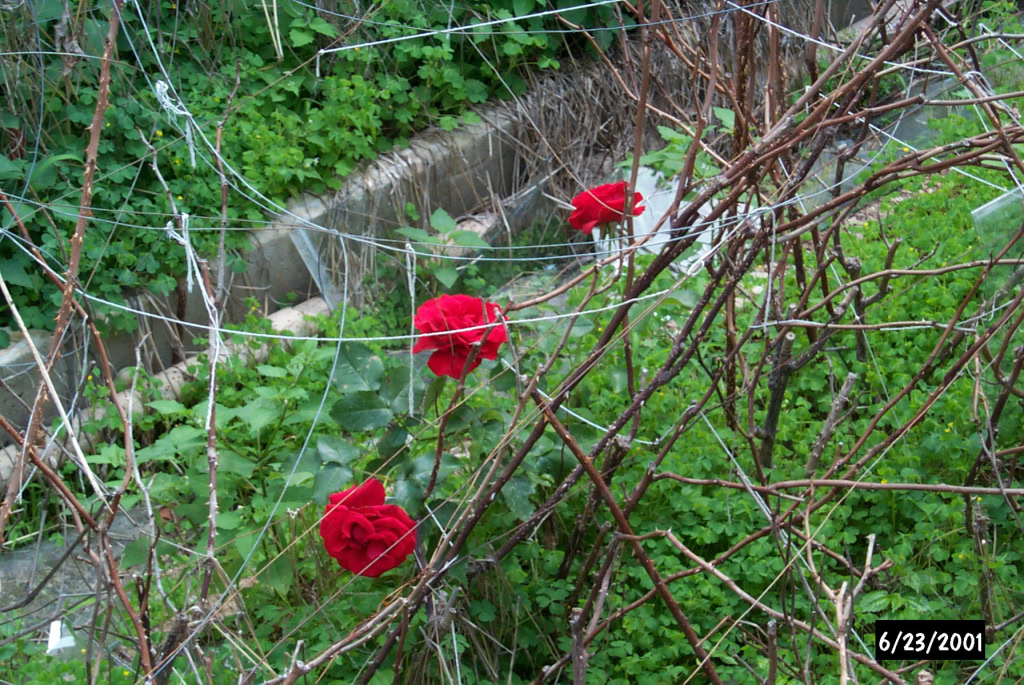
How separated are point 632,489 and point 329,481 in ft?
2.34

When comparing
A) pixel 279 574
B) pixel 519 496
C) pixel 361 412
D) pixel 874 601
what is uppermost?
pixel 361 412

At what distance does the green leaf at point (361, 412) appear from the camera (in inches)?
64.7

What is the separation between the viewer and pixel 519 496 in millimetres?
1606

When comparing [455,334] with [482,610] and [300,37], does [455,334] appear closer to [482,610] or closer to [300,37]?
[482,610]

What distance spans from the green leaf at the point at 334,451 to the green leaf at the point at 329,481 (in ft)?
0.05

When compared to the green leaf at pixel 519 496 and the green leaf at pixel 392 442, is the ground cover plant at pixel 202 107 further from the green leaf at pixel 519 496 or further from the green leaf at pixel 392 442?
the green leaf at pixel 519 496

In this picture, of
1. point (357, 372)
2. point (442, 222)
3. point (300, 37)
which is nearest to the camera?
point (357, 372)

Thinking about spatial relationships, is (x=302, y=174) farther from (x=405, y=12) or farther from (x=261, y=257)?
Answer: (x=405, y=12)

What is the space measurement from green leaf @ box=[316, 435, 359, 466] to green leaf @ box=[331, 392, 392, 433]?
0.23 feet

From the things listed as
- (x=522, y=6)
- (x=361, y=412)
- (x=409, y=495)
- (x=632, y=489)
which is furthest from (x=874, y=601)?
(x=522, y=6)

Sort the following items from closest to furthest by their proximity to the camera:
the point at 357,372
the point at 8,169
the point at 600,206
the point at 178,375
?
the point at 357,372 → the point at 600,206 → the point at 8,169 → the point at 178,375
